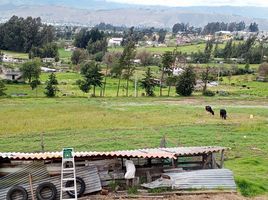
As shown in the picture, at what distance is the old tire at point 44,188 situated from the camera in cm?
1764

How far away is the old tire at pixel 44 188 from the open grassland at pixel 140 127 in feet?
26.5

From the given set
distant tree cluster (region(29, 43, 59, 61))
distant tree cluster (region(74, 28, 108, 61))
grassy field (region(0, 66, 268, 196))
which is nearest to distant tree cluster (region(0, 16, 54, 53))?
distant tree cluster (region(29, 43, 59, 61))

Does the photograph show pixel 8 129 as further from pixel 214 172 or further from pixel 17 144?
pixel 214 172

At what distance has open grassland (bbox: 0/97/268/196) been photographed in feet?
90.4

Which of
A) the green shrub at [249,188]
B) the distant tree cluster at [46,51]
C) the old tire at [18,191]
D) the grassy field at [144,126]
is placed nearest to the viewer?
the old tire at [18,191]

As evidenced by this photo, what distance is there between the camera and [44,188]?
1783 centimetres

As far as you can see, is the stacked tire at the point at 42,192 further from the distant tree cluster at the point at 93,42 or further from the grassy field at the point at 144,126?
the distant tree cluster at the point at 93,42

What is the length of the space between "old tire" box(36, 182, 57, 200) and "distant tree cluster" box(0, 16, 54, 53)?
130137 millimetres

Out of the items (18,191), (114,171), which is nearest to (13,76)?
(114,171)

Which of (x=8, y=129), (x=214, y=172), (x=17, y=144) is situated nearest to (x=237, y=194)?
(x=214, y=172)

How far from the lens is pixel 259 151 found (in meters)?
28.2

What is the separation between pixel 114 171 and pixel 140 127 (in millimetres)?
17584

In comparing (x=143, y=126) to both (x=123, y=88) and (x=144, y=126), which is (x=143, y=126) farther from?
(x=123, y=88)

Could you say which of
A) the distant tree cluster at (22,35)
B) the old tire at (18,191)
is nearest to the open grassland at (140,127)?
the old tire at (18,191)
